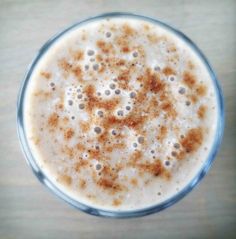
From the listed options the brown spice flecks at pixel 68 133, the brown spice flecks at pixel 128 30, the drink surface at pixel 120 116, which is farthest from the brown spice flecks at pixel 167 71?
the brown spice flecks at pixel 68 133

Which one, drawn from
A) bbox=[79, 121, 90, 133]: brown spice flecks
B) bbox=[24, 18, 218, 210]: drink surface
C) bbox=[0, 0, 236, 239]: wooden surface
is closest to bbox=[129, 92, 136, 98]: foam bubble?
bbox=[24, 18, 218, 210]: drink surface

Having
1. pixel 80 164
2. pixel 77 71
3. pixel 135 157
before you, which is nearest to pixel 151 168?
pixel 135 157

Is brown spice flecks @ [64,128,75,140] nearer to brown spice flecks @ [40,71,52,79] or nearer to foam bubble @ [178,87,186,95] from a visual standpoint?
brown spice flecks @ [40,71,52,79]

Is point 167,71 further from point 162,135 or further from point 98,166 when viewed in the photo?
point 98,166

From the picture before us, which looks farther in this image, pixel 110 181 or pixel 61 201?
pixel 61 201

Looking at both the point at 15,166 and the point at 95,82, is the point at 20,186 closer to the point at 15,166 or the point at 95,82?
the point at 15,166

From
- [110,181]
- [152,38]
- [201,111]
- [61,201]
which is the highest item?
[152,38]

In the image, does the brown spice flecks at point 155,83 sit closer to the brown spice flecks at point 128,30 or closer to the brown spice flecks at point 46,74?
the brown spice flecks at point 128,30
